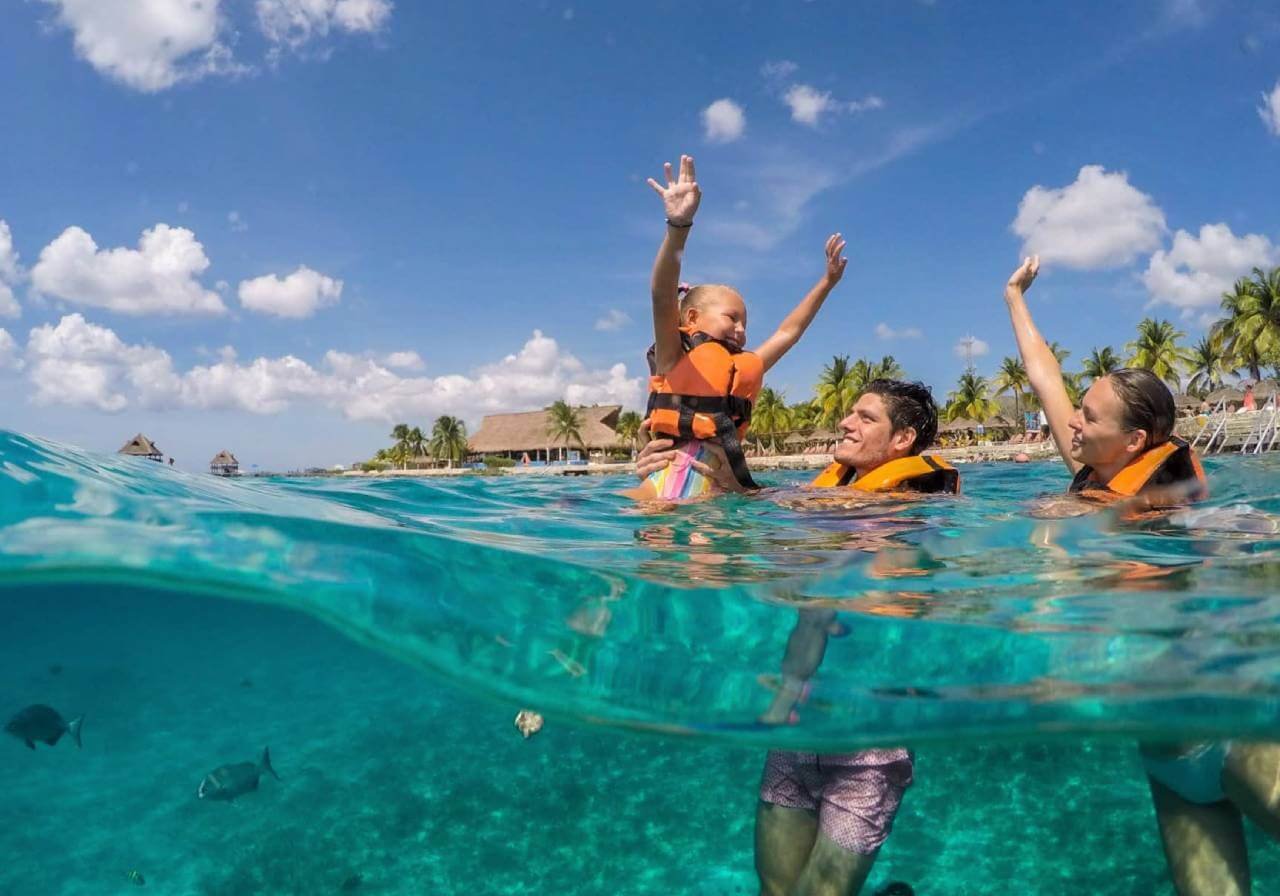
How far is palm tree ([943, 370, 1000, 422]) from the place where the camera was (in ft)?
228

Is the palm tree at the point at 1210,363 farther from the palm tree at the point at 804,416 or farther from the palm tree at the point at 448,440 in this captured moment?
the palm tree at the point at 448,440

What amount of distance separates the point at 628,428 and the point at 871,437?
73.0 m

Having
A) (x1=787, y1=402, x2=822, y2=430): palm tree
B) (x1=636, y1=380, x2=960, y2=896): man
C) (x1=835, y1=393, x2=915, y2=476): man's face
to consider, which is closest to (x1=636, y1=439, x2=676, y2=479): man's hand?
(x1=835, y1=393, x2=915, y2=476): man's face

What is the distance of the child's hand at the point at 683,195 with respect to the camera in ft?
12.2

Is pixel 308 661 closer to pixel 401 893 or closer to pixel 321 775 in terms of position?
pixel 321 775

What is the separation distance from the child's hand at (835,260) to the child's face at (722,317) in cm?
75

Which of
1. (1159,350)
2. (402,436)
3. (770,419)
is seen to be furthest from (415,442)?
(1159,350)

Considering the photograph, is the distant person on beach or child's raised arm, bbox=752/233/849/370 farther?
child's raised arm, bbox=752/233/849/370

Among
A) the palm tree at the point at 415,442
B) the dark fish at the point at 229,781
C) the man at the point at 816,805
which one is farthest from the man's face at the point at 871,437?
the palm tree at the point at 415,442

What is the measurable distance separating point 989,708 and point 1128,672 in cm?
53

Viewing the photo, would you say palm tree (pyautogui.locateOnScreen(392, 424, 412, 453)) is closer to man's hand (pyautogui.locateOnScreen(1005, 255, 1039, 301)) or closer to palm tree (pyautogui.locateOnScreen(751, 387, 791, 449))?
palm tree (pyautogui.locateOnScreen(751, 387, 791, 449))

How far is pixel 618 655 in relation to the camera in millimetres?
3061

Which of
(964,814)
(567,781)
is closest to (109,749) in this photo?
(567,781)

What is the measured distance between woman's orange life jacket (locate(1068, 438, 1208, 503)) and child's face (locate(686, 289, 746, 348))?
7.36 ft
